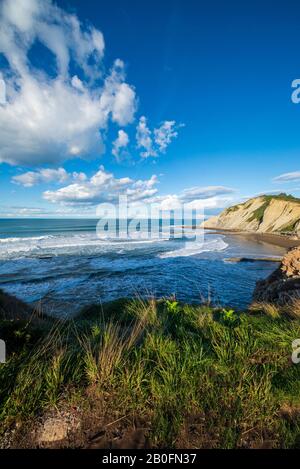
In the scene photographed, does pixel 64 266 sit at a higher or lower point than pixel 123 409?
lower

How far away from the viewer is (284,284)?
10555 mm

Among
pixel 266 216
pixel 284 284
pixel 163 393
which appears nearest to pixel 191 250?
pixel 284 284

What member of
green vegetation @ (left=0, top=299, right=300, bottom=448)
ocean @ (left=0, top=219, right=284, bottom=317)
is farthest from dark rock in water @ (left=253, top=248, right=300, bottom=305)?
green vegetation @ (left=0, top=299, right=300, bottom=448)

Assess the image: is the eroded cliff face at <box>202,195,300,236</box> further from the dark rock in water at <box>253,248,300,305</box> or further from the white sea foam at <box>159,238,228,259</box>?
the dark rock in water at <box>253,248,300,305</box>

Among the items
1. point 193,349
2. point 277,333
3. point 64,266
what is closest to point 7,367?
point 193,349

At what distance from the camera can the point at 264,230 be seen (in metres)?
67.6

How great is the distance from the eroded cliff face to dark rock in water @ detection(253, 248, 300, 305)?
4720cm

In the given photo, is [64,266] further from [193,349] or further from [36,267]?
[193,349]

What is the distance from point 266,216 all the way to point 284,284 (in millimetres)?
68097

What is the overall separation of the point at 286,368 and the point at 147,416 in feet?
7.48

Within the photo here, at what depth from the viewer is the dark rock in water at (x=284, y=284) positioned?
373 inches

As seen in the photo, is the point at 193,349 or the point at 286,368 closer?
→ the point at 286,368

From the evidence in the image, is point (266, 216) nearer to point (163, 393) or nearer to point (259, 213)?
point (259, 213)

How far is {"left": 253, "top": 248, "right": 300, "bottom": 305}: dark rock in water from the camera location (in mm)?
9469
